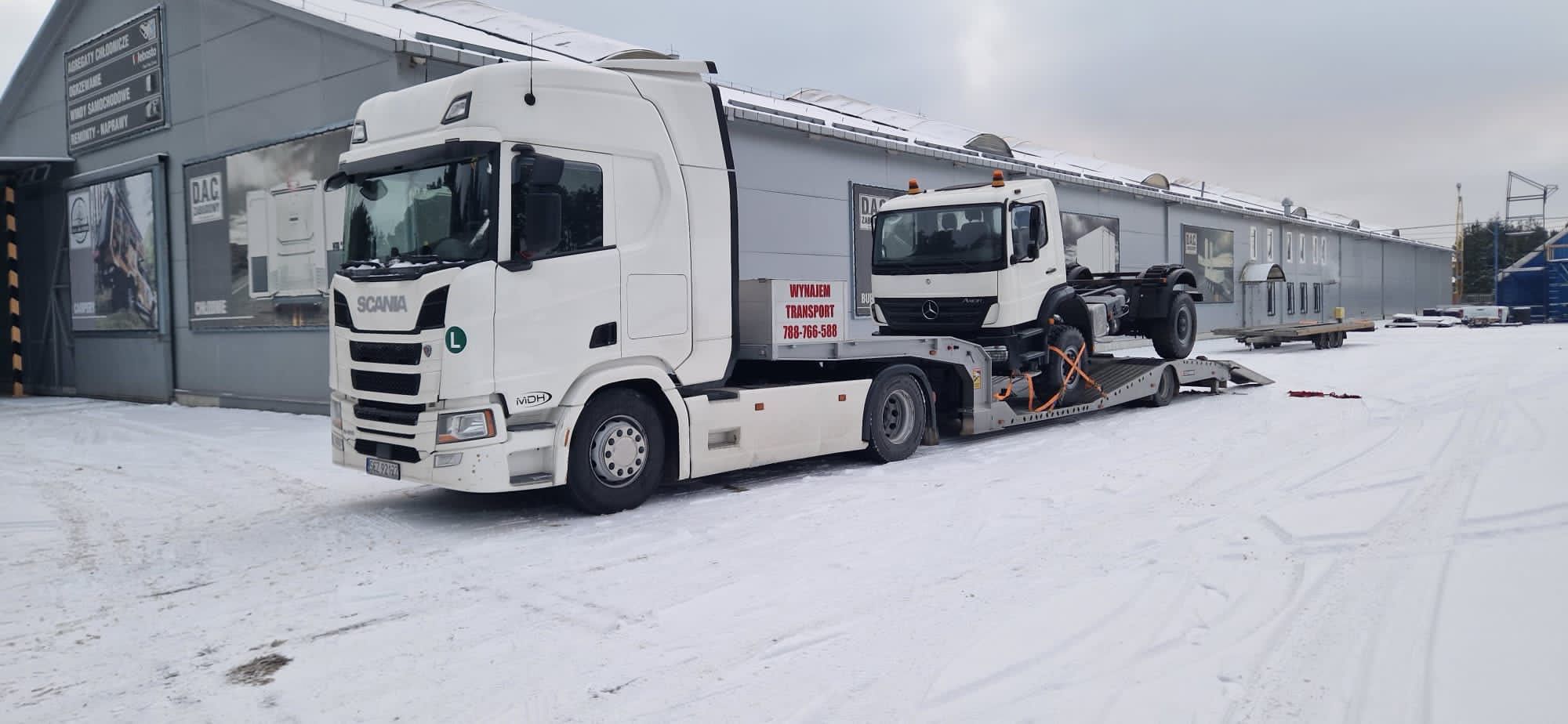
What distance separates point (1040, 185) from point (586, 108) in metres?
6.01

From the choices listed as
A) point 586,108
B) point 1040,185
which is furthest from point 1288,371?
point 586,108

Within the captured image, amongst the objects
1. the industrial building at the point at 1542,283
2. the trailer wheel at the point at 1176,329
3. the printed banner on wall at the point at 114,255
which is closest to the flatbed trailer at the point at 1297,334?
the trailer wheel at the point at 1176,329

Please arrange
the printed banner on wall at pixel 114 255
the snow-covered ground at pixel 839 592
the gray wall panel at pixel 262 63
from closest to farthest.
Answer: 1. the snow-covered ground at pixel 839 592
2. the gray wall panel at pixel 262 63
3. the printed banner on wall at pixel 114 255

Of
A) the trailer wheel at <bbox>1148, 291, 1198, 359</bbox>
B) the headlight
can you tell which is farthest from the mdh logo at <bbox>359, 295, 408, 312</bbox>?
the trailer wheel at <bbox>1148, 291, 1198, 359</bbox>

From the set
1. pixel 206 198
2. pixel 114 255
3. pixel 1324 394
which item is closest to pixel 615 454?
pixel 1324 394

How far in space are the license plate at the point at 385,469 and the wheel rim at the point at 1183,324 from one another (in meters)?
10.9

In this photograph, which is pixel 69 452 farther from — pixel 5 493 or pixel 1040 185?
pixel 1040 185

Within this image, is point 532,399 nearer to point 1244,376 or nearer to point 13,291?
point 1244,376

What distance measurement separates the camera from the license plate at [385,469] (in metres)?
6.80

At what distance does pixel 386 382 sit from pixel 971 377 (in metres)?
5.82

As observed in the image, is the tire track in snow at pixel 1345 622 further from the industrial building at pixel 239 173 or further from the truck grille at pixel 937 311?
the industrial building at pixel 239 173

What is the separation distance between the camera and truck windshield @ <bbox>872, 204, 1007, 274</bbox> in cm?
1087

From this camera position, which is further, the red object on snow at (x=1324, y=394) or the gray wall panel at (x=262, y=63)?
the gray wall panel at (x=262, y=63)

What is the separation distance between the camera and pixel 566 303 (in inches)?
267
